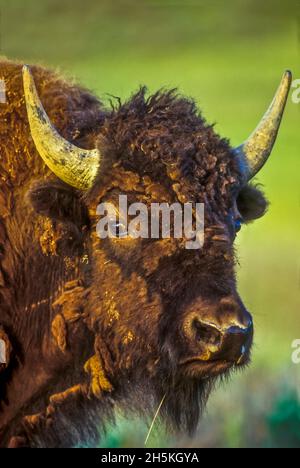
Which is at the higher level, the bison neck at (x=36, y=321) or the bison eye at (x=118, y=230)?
the bison eye at (x=118, y=230)

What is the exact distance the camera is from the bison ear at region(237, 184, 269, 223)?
814 centimetres

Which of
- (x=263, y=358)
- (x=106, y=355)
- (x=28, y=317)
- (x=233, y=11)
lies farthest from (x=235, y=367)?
(x=233, y=11)

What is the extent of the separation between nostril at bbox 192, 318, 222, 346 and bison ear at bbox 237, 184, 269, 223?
1584 millimetres

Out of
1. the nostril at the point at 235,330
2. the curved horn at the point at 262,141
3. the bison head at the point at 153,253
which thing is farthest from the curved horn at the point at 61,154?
the nostril at the point at 235,330

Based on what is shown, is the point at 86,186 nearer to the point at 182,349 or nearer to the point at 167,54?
the point at 182,349

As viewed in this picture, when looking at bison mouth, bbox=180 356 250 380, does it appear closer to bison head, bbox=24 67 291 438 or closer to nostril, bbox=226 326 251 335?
bison head, bbox=24 67 291 438

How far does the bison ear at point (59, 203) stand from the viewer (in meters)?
7.36

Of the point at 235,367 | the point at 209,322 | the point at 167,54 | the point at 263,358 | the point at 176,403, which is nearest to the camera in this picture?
the point at 209,322

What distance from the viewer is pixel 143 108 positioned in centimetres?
778

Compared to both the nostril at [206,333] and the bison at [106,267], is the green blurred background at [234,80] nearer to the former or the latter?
the bison at [106,267]

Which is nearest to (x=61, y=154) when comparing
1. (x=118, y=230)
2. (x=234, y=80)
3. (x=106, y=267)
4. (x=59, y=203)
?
(x=59, y=203)

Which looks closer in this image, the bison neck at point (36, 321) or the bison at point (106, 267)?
the bison at point (106, 267)

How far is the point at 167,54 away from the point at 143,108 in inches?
213

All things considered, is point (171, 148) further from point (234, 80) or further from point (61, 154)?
point (234, 80)
